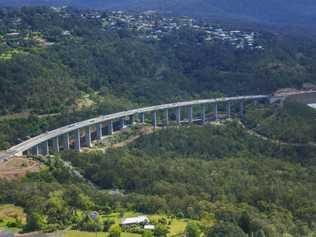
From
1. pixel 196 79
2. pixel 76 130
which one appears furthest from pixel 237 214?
pixel 196 79

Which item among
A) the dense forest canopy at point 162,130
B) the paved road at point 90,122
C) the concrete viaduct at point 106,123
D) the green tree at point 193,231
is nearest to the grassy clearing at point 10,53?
the dense forest canopy at point 162,130

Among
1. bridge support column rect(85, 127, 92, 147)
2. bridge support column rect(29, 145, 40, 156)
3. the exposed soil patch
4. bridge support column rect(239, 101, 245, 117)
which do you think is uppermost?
the exposed soil patch

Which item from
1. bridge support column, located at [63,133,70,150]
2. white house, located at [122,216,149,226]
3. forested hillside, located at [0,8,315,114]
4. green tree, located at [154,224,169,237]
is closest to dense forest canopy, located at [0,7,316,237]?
green tree, located at [154,224,169,237]

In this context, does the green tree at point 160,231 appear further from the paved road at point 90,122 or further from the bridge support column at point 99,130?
the bridge support column at point 99,130

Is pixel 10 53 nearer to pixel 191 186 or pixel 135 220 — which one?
pixel 191 186

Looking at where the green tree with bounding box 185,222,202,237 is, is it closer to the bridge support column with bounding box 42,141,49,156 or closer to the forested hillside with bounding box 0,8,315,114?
the bridge support column with bounding box 42,141,49,156
